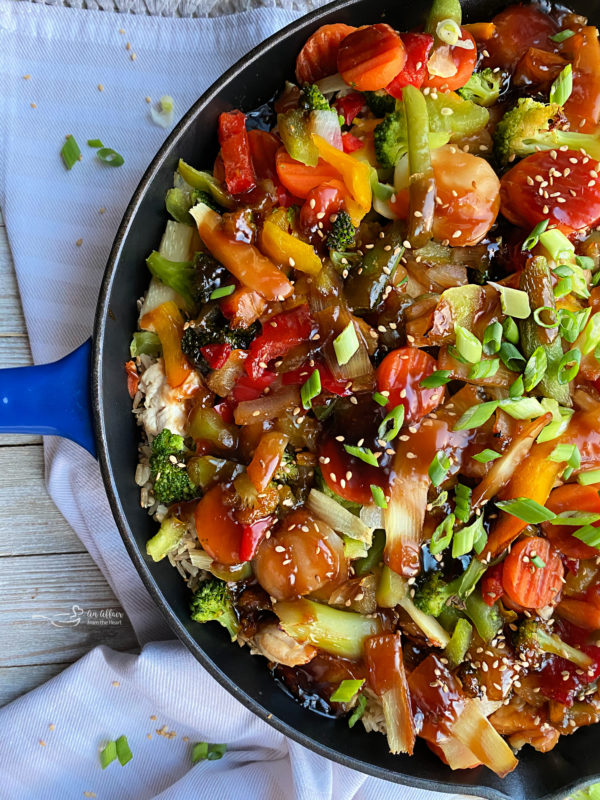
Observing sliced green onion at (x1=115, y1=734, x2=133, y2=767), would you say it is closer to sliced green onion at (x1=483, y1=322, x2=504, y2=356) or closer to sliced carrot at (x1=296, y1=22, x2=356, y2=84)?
sliced green onion at (x1=483, y1=322, x2=504, y2=356)

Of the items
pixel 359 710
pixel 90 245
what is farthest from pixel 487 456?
pixel 90 245

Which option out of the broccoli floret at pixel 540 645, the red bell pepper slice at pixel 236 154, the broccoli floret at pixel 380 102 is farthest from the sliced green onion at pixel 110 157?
the broccoli floret at pixel 540 645

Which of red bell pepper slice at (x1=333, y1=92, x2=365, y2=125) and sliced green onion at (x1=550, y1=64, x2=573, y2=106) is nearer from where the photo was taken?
sliced green onion at (x1=550, y1=64, x2=573, y2=106)

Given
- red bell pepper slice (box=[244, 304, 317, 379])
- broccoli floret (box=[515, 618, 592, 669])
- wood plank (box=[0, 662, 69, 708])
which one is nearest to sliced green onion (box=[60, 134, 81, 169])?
red bell pepper slice (box=[244, 304, 317, 379])

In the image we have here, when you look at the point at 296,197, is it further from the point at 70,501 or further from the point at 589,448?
the point at 70,501

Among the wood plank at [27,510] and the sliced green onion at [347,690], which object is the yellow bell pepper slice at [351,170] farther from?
the wood plank at [27,510]

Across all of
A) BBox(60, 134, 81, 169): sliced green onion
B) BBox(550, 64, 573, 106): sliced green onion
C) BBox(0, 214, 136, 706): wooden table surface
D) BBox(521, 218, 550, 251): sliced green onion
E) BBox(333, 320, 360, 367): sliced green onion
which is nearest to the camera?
BBox(333, 320, 360, 367): sliced green onion
